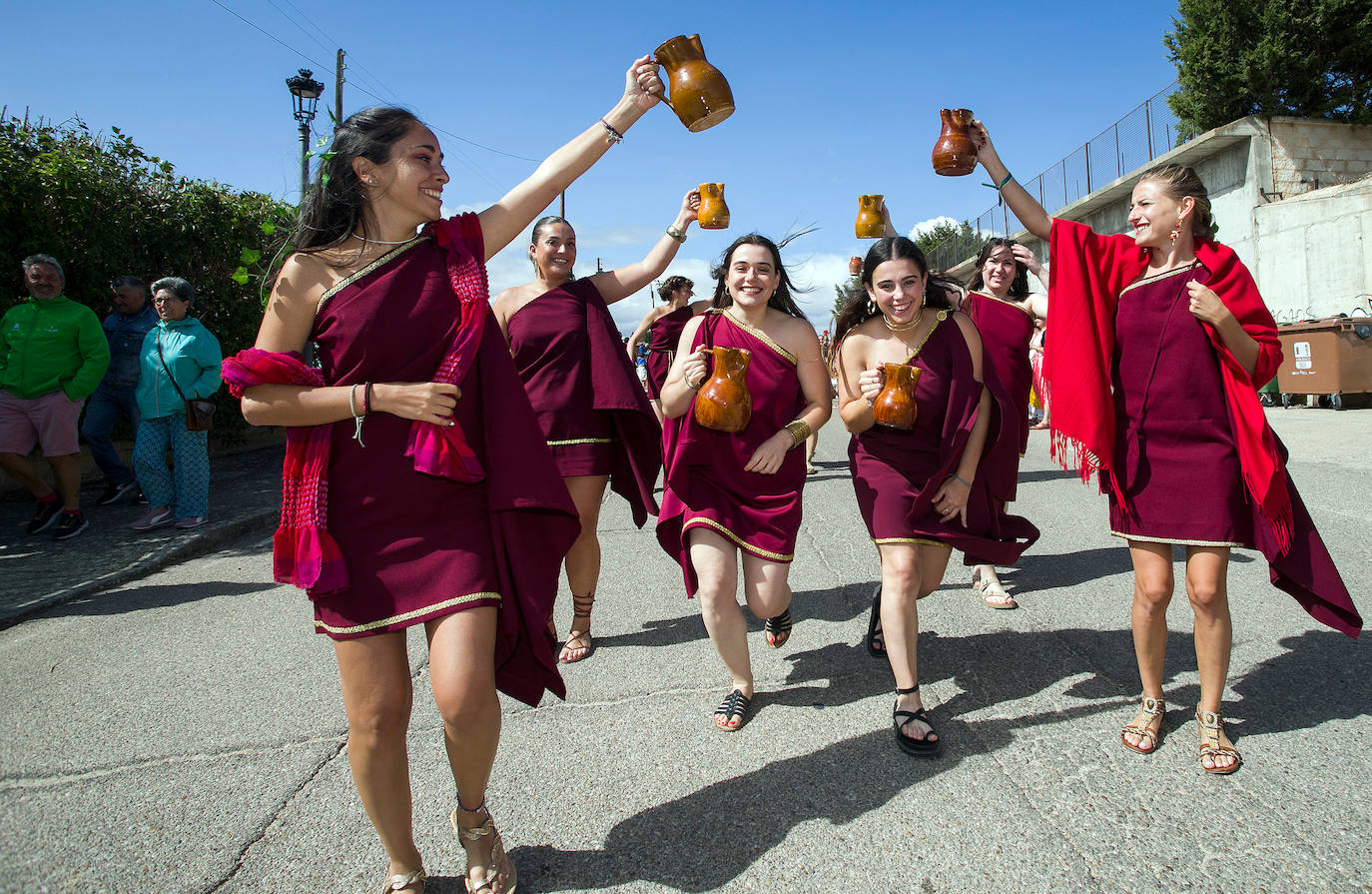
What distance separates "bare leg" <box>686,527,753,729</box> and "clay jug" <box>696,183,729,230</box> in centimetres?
149

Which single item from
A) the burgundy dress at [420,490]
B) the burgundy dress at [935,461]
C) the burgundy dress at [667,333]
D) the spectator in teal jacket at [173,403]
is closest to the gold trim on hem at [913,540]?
the burgundy dress at [935,461]

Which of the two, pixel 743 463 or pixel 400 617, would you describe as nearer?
pixel 400 617

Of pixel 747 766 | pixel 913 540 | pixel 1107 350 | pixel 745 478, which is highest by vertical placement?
pixel 1107 350

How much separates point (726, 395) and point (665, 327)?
290cm

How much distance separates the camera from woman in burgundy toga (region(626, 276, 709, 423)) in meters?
5.96

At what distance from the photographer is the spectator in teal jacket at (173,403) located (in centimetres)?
684

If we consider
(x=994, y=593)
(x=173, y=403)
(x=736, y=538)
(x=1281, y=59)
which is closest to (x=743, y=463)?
(x=736, y=538)

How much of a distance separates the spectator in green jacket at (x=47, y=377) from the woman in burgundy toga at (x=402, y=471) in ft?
19.0

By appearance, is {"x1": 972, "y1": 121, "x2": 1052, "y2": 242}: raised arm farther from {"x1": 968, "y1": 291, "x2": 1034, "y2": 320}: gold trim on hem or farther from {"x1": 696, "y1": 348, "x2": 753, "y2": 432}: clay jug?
{"x1": 968, "y1": 291, "x2": 1034, "y2": 320}: gold trim on hem

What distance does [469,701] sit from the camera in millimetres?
2037

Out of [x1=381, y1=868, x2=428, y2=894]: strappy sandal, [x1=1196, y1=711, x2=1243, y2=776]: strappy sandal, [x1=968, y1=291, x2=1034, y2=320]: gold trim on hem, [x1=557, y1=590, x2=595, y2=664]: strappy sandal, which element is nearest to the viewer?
[x1=381, y1=868, x2=428, y2=894]: strappy sandal

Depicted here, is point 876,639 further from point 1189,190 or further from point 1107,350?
point 1189,190

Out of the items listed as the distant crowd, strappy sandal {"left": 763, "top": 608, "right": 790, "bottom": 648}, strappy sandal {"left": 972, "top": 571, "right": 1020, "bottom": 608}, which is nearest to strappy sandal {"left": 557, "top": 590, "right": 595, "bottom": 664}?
strappy sandal {"left": 763, "top": 608, "right": 790, "bottom": 648}

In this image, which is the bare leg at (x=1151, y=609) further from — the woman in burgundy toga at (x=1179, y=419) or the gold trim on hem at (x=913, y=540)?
the gold trim on hem at (x=913, y=540)
